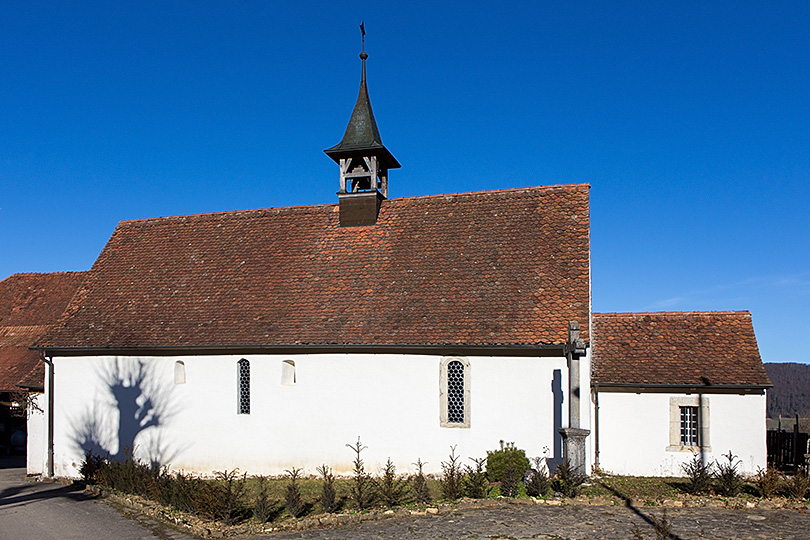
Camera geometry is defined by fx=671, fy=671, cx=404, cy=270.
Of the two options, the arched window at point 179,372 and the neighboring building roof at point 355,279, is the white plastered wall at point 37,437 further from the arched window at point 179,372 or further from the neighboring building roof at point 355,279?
the arched window at point 179,372

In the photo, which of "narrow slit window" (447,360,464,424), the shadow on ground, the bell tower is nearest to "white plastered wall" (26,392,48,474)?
the bell tower

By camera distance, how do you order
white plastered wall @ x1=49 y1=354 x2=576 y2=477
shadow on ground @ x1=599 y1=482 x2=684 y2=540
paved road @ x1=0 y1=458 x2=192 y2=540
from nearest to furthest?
shadow on ground @ x1=599 y1=482 x2=684 y2=540 < paved road @ x1=0 y1=458 x2=192 y2=540 < white plastered wall @ x1=49 y1=354 x2=576 y2=477

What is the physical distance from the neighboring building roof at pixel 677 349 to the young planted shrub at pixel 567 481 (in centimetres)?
437

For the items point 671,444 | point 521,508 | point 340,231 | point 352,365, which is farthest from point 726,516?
point 340,231

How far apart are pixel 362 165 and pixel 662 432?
11.9 meters

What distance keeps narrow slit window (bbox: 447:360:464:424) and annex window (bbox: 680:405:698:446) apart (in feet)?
18.9

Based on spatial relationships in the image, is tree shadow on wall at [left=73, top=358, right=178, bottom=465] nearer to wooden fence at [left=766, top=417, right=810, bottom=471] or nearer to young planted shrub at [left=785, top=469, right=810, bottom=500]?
young planted shrub at [left=785, top=469, right=810, bottom=500]

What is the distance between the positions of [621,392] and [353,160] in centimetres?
1084

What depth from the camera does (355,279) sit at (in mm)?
19328

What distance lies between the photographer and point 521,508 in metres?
12.6

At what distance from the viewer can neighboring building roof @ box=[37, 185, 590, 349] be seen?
1725 cm

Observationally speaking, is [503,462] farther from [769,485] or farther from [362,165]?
[362,165]

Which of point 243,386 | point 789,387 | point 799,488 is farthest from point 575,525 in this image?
point 789,387

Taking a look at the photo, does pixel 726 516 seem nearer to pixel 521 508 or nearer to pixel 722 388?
pixel 521 508
